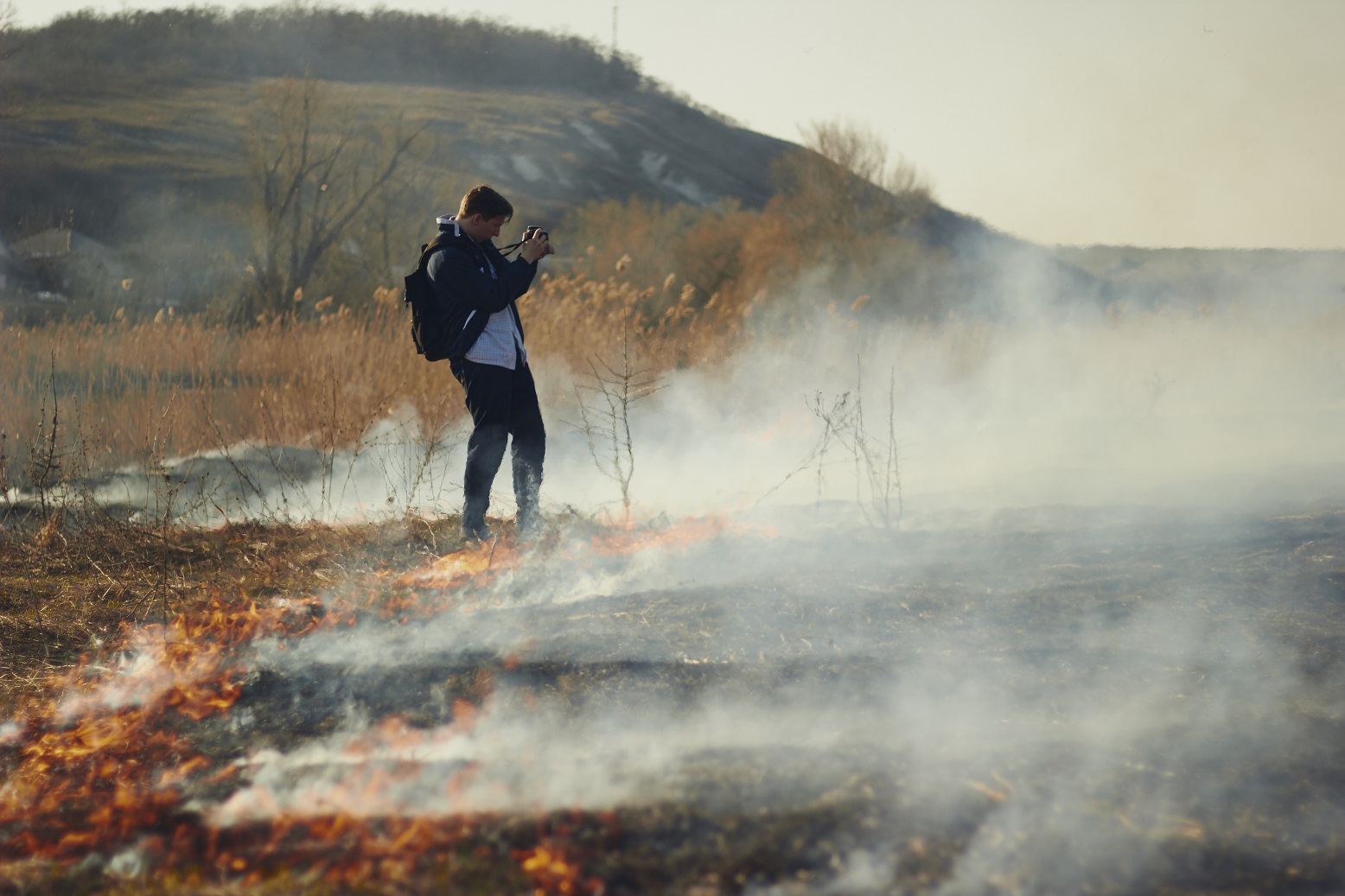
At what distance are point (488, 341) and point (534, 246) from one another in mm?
512

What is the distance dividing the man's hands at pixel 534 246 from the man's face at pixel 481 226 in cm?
15

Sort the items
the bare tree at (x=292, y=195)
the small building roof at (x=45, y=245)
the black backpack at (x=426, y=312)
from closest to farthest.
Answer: the black backpack at (x=426, y=312)
the bare tree at (x=292, y=195)
the small building roof at (x=45, y=245)

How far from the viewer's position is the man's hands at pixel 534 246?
4871 mm

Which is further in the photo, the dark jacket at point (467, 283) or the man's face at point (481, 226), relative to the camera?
the man's face at point (481, 226)

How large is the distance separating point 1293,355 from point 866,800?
11.6 meters

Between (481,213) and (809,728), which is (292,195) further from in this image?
(809,728)

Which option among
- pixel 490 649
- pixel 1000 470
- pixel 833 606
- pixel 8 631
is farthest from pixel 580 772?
pixel 1000 470

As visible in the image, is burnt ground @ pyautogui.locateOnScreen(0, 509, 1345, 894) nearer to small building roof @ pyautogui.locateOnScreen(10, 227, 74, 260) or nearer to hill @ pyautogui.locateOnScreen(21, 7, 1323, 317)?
hill @ pyautogui.locateOnScreen(21, 7, 1323, 317)

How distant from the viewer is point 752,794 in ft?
9.10

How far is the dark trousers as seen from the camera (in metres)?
4.95

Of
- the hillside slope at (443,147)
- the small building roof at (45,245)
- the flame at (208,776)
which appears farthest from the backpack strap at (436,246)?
the small building roof at (45,245)

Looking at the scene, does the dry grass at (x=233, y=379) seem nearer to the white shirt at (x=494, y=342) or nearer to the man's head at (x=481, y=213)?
the white shirt at (x=494, y=342)

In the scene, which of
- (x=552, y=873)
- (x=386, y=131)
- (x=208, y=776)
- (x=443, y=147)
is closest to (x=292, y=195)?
(x=386, y=131)

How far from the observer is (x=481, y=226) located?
16.0 feet
